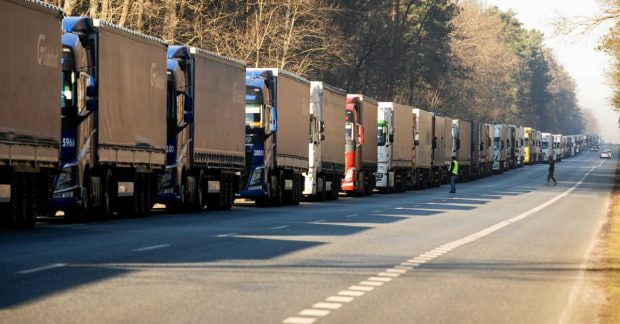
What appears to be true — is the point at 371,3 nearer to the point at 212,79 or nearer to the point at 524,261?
Result: the point at 212,79

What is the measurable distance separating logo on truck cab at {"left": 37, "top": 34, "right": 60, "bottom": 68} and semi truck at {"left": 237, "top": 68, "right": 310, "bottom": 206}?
14227mm

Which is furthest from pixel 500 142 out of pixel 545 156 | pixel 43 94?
pixel 43 94

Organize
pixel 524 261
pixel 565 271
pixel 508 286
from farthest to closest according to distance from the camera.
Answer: pixel 524 261, pixel 565 271, pixel 508 286

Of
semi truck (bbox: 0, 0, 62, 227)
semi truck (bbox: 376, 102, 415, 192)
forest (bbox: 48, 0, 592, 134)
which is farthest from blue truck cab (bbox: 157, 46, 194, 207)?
semi truck (bbox: 376, 102, 415, 192)

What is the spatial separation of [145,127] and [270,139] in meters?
9.49

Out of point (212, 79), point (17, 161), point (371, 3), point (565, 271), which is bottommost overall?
point (565, 271)

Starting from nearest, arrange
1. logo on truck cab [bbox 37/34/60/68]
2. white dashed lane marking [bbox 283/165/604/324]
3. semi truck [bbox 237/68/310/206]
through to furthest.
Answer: white dashed lane marking [bbox 283/165/604/324]
logo on truck cab [bbox 37/34/60/68]
semi truck [bbox 237/68/310/206]

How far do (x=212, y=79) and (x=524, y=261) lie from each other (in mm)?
16683

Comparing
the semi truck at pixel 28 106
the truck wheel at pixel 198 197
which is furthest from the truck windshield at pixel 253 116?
the semi truck at pixel 28 106

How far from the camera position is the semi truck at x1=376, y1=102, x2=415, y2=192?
2274 inches

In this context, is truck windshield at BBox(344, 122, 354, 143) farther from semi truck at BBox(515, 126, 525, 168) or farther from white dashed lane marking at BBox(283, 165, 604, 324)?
semi truck at BBox(515, 126, 525, 168)

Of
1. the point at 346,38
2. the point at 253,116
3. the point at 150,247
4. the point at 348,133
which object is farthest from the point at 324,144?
the point at 346,38

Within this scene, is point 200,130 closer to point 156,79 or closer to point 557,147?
point 156,79

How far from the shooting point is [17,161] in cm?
2247
